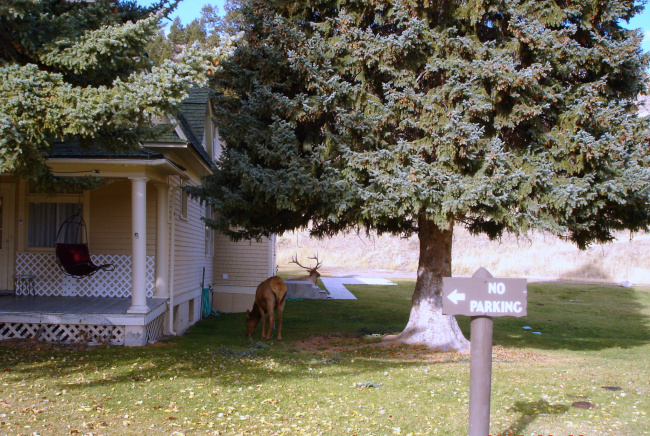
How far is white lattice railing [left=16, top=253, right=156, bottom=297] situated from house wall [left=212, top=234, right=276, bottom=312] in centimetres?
620

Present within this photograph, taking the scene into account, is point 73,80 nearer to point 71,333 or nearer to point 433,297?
point 71,333

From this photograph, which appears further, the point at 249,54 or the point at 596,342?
the point at 596,342

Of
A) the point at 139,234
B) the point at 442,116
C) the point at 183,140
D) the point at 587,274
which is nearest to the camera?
the point at 442,116

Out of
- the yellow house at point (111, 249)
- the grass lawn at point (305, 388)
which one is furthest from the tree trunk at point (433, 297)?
the yellow house at point (111, 249)

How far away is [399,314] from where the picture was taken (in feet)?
59.5

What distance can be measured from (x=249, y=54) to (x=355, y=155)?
8.90 ft

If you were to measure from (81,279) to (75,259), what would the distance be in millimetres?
1275

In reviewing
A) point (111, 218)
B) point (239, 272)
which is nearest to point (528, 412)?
point (111, 218)

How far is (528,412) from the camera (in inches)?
242

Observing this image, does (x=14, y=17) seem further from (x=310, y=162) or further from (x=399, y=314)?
(x=399, y=314)

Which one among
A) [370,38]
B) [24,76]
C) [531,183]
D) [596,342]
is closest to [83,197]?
[24,76]

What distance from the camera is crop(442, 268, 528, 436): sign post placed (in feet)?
12.5

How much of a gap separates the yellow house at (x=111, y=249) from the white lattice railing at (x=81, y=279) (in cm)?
2

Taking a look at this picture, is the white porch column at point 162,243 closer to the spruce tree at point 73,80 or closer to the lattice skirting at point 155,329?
the lattice skirting at point 155,329
